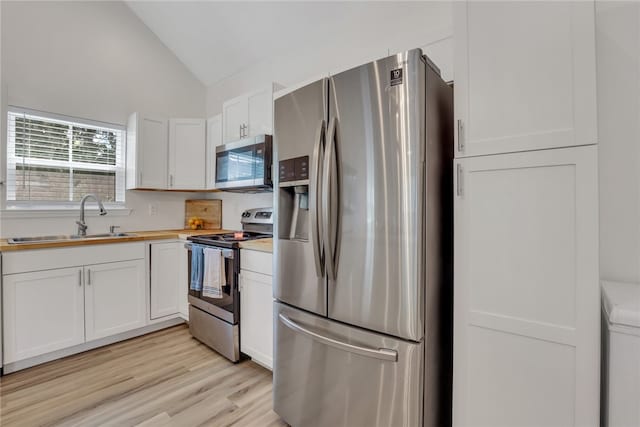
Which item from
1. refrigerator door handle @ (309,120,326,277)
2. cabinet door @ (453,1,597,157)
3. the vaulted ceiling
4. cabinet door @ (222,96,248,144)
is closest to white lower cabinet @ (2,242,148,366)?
cabinet door @ (222,96,248,144)

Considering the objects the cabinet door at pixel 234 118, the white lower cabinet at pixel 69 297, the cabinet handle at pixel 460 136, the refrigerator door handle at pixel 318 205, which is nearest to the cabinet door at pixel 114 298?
the white lower cabinet at pixel 69 297

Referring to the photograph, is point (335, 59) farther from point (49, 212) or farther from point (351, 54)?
point (49, 212)

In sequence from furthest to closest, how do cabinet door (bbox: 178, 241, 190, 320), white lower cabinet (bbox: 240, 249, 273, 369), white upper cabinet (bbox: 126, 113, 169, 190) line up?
white upper cabinet (bbox: 126, 113, 169, 190) → cabinet door (bbox: 178, 241, 190, 320) → white lower cabinet (bbox: 240, 249, 273, 369)

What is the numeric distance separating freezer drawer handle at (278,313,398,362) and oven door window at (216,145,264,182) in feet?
4.85

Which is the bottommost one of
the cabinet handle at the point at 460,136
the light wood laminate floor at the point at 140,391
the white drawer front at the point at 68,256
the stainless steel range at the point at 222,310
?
the light wood laminate floor at the point at 140,391

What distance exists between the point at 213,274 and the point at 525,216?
2052mm

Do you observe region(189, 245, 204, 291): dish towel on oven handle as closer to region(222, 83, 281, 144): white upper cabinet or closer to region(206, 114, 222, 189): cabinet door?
region(206, 114, 222, 189): cabinet door

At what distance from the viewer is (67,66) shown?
2863 mm

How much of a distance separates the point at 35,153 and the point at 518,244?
367 cm

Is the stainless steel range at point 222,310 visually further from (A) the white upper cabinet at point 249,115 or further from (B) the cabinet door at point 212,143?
(A) the white upper cabinet at point 249,115

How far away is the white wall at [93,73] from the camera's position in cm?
262

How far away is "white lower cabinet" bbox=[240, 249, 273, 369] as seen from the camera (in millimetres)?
2090

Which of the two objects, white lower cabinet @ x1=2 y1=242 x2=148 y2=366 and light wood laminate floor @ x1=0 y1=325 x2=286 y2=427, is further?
white lower cabinet @ x1=2 y1=242 x2=148 y2=366

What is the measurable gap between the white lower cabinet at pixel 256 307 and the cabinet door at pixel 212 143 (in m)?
1.33
